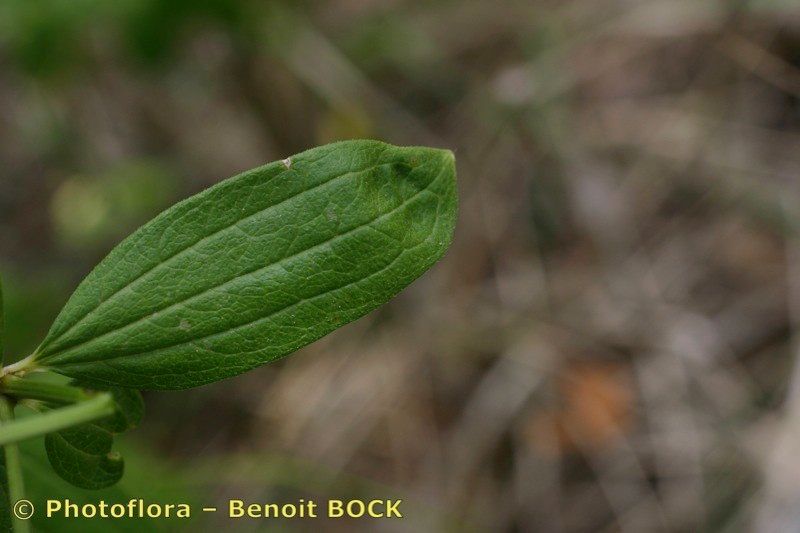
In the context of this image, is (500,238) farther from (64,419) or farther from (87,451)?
(64,419)

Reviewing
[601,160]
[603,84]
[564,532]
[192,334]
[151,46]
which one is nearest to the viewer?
[192,334]

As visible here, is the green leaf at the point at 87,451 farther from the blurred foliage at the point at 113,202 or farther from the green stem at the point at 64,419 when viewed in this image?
the blurred foliage at the point at 113,202

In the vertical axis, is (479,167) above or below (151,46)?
below

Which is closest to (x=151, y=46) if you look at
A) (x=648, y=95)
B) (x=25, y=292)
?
(x=25, y=292)

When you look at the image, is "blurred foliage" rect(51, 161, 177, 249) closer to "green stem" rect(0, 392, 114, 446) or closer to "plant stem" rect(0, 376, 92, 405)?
"plant stem" rect(0, 376, 92, 405)

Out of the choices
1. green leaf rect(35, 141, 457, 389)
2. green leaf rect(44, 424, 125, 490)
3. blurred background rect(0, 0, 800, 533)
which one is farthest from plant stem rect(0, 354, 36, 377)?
blurred background rect(0, 0, 800, 533)

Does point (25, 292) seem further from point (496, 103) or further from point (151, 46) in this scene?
point (496, 103)
